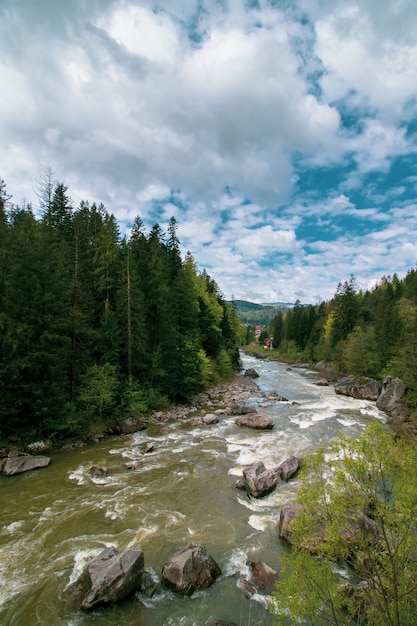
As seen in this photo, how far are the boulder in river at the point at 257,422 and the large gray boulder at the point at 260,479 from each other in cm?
704

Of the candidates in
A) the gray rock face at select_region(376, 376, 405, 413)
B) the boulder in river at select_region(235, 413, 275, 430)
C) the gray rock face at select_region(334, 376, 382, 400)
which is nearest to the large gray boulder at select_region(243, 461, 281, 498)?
the boulder in river at select_region(235, 413, 275, 430)

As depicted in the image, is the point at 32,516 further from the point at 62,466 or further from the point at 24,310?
the point at 24,310

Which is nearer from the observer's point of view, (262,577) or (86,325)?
(262,577)

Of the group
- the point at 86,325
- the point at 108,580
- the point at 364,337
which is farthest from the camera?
the point at 364,337

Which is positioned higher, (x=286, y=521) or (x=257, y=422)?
(x=286, y=521)

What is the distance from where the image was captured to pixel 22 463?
15.0 meters

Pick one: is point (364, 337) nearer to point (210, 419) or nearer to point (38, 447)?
point (210, 419)

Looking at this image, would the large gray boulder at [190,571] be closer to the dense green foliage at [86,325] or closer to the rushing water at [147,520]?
the rushing water at [147,520]

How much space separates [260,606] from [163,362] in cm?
2196

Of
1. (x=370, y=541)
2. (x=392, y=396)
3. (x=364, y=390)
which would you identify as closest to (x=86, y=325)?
(x=370, y=541)

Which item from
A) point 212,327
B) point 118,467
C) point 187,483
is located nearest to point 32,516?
point 118,467

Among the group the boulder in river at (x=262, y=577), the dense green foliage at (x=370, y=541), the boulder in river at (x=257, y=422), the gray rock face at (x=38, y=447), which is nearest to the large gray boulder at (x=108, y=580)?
the boulder in river at (x=262, y=577)

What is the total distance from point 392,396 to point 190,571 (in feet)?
89.1

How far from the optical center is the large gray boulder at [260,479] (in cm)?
1270
